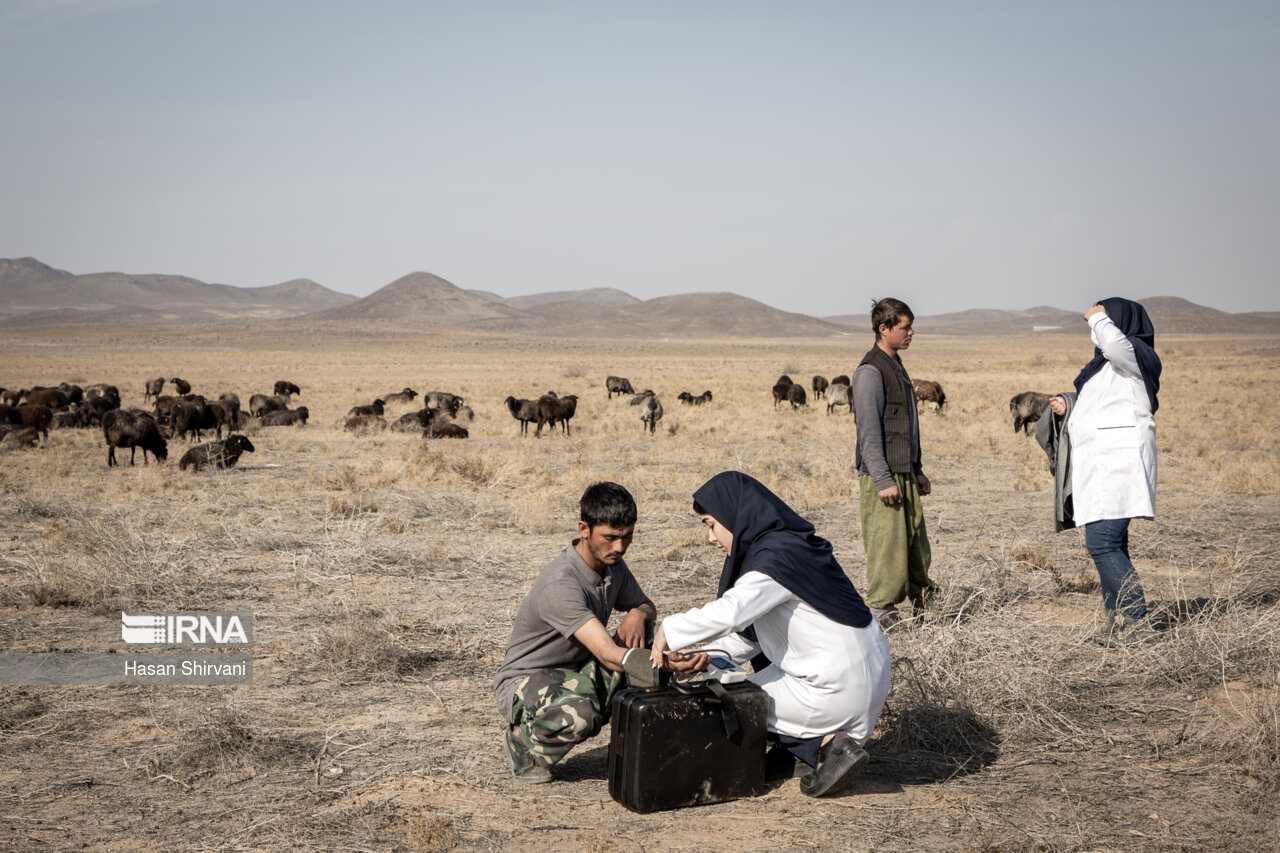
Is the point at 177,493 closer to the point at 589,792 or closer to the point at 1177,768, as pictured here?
the point at 589,792

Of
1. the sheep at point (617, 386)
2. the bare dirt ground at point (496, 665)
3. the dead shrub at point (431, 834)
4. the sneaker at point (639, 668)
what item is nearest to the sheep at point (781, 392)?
the sheep at point (617, 386)

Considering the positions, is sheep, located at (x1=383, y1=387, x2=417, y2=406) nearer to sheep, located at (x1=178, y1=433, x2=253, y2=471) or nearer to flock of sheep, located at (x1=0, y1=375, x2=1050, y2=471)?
flock of sheep, located at (x1=0, y1=375, x2=1050, y2=471)

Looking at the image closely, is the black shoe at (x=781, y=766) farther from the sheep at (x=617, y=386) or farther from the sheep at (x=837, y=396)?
the sheep at (x=617, y=386)

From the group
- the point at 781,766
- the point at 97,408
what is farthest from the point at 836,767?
the point at 97,408

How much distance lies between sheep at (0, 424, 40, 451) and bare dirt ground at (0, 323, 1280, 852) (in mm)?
2142

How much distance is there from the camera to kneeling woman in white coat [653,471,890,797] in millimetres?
3676

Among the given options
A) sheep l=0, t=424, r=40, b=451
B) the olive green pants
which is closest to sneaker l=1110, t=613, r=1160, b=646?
the olive green pants

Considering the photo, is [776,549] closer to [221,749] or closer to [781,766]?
[781,766]

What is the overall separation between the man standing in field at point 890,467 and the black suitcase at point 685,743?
2.10 m

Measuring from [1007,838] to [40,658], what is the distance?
18.2ft

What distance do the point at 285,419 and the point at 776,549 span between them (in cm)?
2146

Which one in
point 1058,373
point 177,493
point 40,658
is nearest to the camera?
point 40,658

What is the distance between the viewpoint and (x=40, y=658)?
605 cm

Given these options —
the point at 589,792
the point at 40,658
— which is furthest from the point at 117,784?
the point at 40,658
